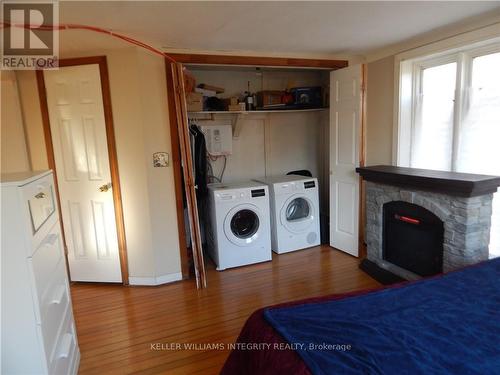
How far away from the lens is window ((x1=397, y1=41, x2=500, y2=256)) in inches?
97.4

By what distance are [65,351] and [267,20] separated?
244 centimetres

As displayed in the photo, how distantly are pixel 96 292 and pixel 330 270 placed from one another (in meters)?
2.28

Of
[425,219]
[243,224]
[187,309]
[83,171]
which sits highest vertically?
Result: [83,171]

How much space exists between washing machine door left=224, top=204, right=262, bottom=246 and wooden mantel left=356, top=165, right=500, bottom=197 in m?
1.25

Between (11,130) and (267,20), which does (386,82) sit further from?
(11,130)

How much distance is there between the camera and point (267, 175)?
4.23m

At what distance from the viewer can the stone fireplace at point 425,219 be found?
2217 millimetres

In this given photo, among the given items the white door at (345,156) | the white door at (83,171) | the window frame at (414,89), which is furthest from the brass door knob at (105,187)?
the window frame at (414,89)

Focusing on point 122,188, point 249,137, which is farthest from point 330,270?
point 122,188

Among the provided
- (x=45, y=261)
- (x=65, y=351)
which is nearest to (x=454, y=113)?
(x=45, y=261)

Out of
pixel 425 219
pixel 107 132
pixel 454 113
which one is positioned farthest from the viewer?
pixel 107 132

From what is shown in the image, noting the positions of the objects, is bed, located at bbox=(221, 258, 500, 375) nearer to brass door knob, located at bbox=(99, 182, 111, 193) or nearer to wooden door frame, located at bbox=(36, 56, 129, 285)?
wooden door frame, located at bbox=(36, 56, 129, 285)

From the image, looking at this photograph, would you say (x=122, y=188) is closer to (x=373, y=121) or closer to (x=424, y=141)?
(x=373, y=121)

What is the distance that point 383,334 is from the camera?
4.20ft
